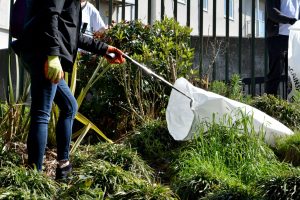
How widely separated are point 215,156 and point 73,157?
108 cm

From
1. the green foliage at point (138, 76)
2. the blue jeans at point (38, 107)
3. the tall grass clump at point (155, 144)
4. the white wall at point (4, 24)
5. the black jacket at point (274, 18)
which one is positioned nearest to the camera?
the blue jeans at point (38, 107)

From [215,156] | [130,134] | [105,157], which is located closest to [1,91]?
[130,134]

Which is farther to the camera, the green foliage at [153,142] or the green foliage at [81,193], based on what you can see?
the green foliage at [153,142]

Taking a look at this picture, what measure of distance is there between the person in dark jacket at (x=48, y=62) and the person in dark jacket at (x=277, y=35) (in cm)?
352

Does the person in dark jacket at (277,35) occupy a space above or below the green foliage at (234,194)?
above

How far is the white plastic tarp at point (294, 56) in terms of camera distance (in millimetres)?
7160

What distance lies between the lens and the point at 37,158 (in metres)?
4.34

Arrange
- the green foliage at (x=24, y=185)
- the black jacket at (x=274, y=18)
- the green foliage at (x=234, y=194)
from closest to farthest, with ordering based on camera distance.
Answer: the green foliage at (x=24, y=185) < the green foliage at (x=234, y=194) < the black jacket at (x=274, y=18)

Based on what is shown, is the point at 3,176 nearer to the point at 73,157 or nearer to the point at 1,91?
the point at 73,157

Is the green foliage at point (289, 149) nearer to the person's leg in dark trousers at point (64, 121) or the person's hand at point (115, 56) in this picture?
the person's hand at point (115, 56)

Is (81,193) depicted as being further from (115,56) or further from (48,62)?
(115,56)

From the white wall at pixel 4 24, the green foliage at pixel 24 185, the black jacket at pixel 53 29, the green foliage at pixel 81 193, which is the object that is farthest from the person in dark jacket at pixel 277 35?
the white wall at pixel 4 24

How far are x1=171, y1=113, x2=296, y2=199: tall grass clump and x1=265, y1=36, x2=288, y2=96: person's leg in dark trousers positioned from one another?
8.03 ft

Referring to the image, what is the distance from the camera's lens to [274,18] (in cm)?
757
